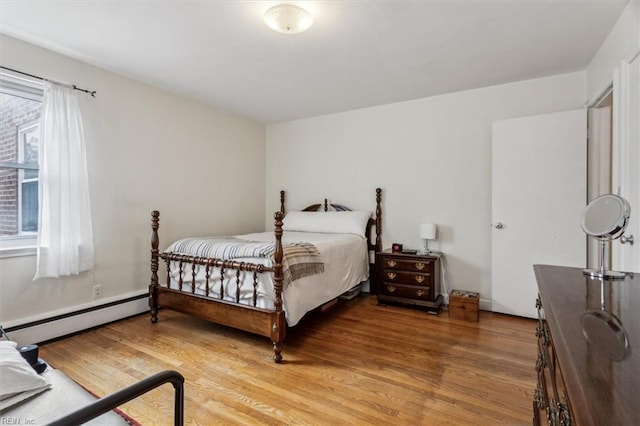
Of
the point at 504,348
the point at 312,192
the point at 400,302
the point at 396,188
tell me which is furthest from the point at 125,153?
the point at 504,348

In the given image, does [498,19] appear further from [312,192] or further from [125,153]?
[125,153]

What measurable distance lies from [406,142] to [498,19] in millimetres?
1702

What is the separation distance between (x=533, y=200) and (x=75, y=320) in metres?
4.27

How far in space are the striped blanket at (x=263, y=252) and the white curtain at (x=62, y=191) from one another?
0.74 m

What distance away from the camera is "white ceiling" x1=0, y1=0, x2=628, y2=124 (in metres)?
Answer: 1.97

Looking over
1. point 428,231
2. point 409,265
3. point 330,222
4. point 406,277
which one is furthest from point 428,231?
point 330,222

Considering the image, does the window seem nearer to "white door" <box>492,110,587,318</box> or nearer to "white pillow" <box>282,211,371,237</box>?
"white pillow" <box>282,211,371,237</box>

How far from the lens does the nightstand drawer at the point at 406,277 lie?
10.5 ft

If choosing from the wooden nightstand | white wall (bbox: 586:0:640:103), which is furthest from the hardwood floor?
white wall (bbox: 586:0:640:103)

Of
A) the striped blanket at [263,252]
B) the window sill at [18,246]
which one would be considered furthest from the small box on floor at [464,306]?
the window sill at [18,246]

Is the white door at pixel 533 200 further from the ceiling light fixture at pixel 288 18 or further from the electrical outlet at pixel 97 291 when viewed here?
the electrical outlet at pixel 97 291

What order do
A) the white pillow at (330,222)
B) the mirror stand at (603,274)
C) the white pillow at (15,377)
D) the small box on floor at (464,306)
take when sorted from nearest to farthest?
1. the white pillow at (15,377)
2. the mirror stand at (603,274)
3. the small box on floor at (464,306)
4. the white pillow at (330,222)

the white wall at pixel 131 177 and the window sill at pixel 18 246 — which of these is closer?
the window sill at pixel 18 246

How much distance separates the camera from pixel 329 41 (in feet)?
7.73
